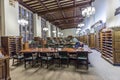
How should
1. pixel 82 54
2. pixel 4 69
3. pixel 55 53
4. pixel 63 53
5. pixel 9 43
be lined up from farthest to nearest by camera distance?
1. pixel 9 43
2. pixel 55 53
3. pixel 63 53
4. pixel 82 54
5. pixel 4 69

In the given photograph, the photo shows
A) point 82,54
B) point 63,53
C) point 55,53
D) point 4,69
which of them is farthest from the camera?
point 55,53

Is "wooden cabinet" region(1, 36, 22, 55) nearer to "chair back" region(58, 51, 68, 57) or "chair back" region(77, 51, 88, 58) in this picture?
"chair back" region(58, 51, 68, 57)

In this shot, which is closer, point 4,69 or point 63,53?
point 4,69

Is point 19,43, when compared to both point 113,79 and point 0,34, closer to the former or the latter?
point 0,34

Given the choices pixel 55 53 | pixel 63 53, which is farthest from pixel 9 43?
pixel 63 53

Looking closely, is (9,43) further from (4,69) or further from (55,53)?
(4,69)

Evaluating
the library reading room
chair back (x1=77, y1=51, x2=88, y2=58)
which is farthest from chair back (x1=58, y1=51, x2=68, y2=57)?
chair back (x1=77, y1=51, x2=88, y2=58)

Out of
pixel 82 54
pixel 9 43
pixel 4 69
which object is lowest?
pixel 4 69

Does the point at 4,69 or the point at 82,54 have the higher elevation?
the point at 82,54

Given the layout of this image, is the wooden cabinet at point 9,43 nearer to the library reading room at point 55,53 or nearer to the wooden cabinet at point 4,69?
the library reading room at point 55,53

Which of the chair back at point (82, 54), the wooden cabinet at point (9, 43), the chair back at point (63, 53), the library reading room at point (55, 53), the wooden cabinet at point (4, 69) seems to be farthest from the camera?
the wooden cabinet at point (9, 43)

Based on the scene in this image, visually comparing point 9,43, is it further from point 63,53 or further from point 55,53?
point 63,53

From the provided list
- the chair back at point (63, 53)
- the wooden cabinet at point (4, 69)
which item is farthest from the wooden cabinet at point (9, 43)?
the wooden cabinet at point (4, 69)

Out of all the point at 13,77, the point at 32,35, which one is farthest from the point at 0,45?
the point at 32,35
